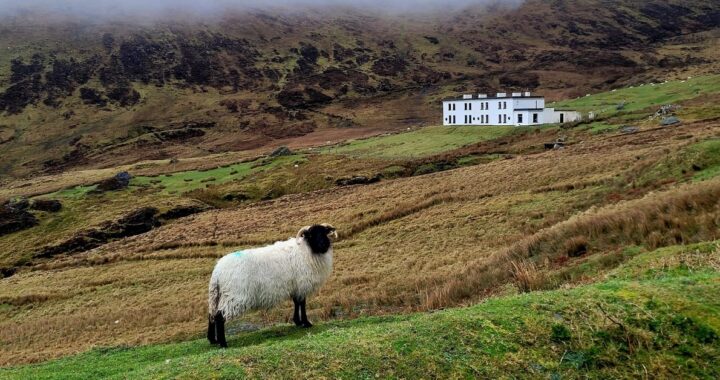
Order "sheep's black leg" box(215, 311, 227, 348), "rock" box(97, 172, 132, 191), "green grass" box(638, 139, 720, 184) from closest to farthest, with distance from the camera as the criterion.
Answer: "sheep's black leg" box(215, 311, 227, 348), "green grass" box(638, 139, 720, 184), "rock" box(97, 172, 132, 191)

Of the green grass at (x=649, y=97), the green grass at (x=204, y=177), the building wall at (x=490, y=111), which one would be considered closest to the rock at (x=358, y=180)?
the green grass at (x=204, y=177)

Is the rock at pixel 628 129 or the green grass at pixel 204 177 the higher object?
the rock at pixel 628 129

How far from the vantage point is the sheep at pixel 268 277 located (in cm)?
1586

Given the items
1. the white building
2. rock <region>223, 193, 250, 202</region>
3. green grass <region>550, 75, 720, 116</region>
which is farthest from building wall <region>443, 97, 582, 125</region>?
rock <region>223, 193, 250, 202</region>

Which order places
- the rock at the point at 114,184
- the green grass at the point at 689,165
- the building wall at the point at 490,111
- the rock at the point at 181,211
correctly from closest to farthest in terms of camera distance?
the green grass at the point at 689,165 → the rock at the point at 181,211 → the rock at the point at 114,184 → the building wall at the point at 490,111

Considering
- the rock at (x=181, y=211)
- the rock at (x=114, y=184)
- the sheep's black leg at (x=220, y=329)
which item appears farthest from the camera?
the rock at (x=114, y=184)

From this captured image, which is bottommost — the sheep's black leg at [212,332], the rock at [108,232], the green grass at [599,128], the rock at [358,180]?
the rock at [108,232]

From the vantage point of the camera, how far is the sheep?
52.0ft

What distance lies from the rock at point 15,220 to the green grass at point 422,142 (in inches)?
1756

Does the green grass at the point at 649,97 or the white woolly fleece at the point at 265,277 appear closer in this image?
the white woolly fleece at the point at 265,277

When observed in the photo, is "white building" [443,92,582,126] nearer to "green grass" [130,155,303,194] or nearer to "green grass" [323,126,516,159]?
"green grass" [323,126,516,159]

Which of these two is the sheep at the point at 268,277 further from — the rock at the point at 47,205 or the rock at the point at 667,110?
the rock at the point at 667,110

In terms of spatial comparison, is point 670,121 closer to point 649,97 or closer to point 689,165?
point 649,97

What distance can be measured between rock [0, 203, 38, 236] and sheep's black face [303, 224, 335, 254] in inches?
2382
